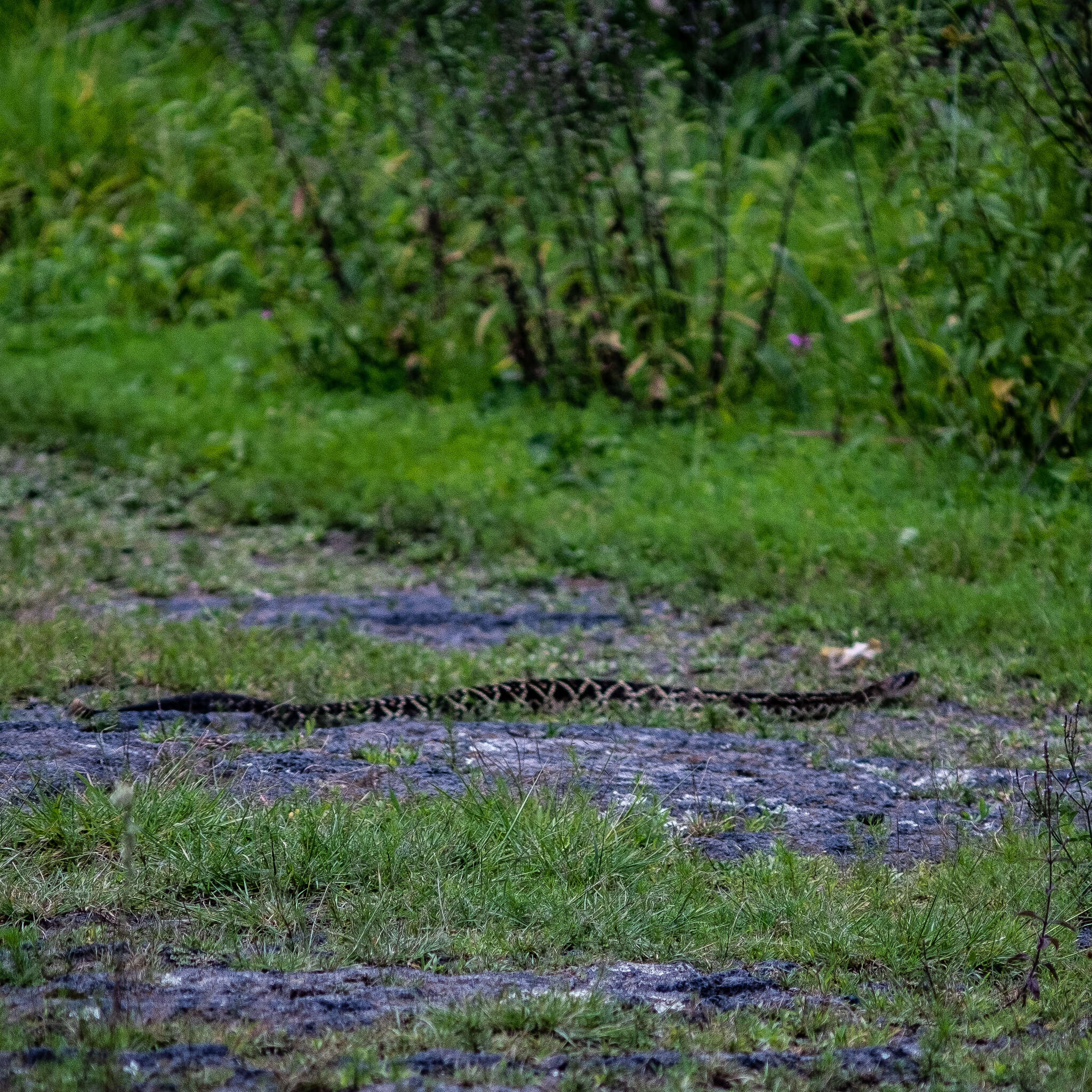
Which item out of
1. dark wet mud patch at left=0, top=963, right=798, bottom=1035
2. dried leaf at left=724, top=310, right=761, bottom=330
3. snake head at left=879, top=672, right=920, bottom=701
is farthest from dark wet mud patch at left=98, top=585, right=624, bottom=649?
dark wet mud patch at left=0, top=963, right=798, bottom=1035

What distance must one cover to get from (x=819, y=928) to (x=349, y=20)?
34.1 ft

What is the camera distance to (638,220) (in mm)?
8328

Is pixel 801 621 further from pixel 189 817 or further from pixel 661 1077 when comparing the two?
pixel 661 1077

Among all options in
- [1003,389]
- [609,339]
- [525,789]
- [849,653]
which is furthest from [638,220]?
[525,789]

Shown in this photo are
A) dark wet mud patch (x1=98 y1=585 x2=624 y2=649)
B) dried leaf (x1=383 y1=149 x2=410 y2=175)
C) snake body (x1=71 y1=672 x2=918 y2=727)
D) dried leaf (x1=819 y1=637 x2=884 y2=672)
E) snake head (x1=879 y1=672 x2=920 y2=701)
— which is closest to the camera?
snake body (x1=71 y1=672 x2=918 y2=727)

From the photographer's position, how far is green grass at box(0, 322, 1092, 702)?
5.71m

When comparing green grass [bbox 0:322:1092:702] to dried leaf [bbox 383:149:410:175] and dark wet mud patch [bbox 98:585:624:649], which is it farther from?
dried leaf [bbox 383:149:410:175]

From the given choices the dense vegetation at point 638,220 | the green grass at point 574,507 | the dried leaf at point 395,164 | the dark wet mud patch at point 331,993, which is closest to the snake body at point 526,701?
the green grass at point 574,507

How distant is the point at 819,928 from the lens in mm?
3057

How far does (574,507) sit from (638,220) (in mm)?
2174

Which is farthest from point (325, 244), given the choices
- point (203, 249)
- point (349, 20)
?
point (349, 20)

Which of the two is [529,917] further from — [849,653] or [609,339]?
[609,339]

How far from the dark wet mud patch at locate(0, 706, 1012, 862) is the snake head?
60cm

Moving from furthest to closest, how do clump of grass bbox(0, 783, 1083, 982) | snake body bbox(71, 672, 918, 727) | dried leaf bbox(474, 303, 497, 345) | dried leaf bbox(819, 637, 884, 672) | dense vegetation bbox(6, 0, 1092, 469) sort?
1. dried leaf bbox(474, 303, 497, 345)
2. dense vegetation bbox(6, 0, 1092, 469)
3. dried leaf bbox(819, 637, 884, 672)
4. snake body bbox(71, 672, 918, 727)
5. clump of grass bbox(0, 783, 1083, 982)
